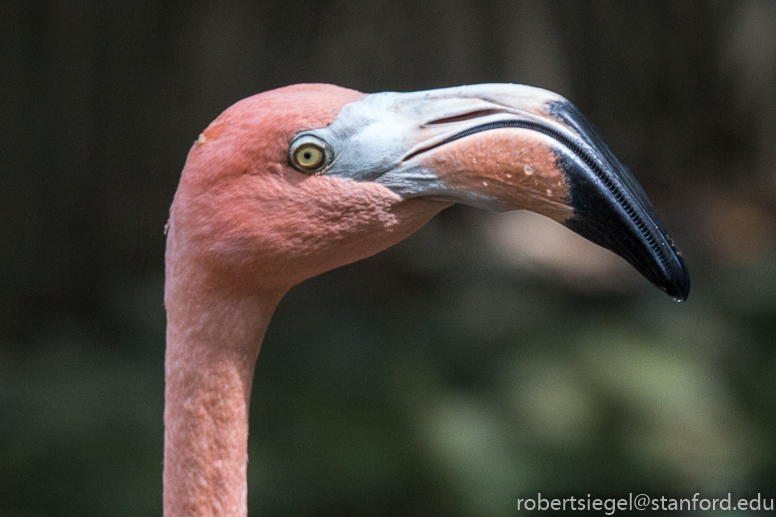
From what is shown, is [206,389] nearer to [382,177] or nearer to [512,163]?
[382,177]

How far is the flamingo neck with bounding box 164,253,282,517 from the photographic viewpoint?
1.19 meters

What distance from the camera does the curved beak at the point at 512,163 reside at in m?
0.99

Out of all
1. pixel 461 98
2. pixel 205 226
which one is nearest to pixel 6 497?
pixel 205 226

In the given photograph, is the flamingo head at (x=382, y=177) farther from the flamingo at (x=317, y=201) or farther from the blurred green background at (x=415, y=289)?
the blurred green background at (x=415, y=289)

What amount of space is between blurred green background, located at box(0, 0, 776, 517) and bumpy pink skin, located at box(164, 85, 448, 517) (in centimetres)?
160

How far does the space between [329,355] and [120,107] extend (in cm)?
169

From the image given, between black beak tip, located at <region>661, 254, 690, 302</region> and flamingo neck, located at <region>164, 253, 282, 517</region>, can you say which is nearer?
black beak tip, located at <region>661, 254, 690, 302</region>

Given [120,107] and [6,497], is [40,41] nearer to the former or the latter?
[120,107]

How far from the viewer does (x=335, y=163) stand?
1.08 m

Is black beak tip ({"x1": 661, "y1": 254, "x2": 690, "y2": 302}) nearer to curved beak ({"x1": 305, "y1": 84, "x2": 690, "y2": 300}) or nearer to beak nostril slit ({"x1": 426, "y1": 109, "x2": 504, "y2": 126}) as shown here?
curved beak ({"x1": 305, "y1": 84, "x2": 690, "y2": 300})

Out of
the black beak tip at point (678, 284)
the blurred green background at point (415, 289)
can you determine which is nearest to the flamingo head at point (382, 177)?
the black beak tip at point (678, 284)

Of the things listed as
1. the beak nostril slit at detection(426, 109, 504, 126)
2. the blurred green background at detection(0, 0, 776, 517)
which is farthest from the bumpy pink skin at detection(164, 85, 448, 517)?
the blurred green background at detection(0, 0, 776, 517)

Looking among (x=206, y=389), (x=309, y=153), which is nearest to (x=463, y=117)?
(x=309, y=153)

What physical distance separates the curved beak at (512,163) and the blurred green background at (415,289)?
1998mm
